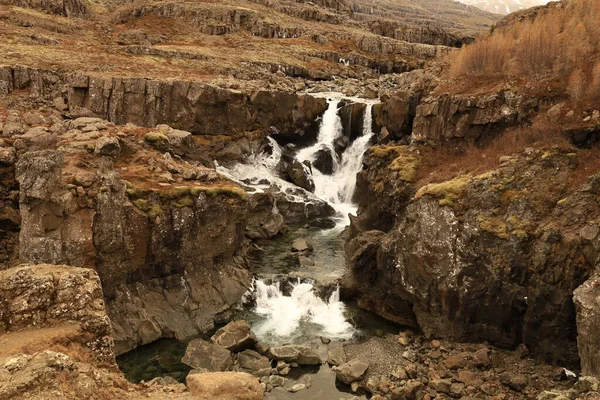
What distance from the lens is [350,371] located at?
61.3ft

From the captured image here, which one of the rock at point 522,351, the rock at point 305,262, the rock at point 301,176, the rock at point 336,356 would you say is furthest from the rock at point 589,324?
the rock at point 301,176

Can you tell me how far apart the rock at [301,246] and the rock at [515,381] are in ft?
50.1

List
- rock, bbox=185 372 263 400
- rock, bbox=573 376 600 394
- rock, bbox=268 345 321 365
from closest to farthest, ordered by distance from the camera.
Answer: rock, bbox=573 376 600 394 → rock, bbox=185 372 263 400 → rock, bbox=268 345 321 365

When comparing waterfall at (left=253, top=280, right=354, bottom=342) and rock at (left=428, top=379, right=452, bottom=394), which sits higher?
rock at (left=428, top=379, right=452, bottom=394)

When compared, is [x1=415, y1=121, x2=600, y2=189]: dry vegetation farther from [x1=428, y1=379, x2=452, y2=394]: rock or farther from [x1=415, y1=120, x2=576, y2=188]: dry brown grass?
[x1=428, y1=379, x2=452, y2=394]: rock

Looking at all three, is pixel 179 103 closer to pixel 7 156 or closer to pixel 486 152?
pixel 7 156

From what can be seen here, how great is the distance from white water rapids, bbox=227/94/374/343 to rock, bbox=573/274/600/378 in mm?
9860

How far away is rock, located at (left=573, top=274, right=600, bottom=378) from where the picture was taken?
1476cm

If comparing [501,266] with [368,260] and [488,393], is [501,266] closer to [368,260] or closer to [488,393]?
[488,393]

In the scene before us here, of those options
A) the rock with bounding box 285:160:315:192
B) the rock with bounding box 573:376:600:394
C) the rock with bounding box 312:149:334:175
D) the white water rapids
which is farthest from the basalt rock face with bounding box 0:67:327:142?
the rock with bounding box 573:376:600:394

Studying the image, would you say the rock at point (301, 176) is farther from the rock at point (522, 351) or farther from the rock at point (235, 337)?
the rock at point (522, 351)

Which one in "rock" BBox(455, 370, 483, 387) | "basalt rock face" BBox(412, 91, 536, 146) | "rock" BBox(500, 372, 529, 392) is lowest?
"rock" BBox(455, 370, 483, 387)

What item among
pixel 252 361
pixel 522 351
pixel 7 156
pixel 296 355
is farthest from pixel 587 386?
pixel 7 156

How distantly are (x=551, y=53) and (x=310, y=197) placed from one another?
67.3ft
